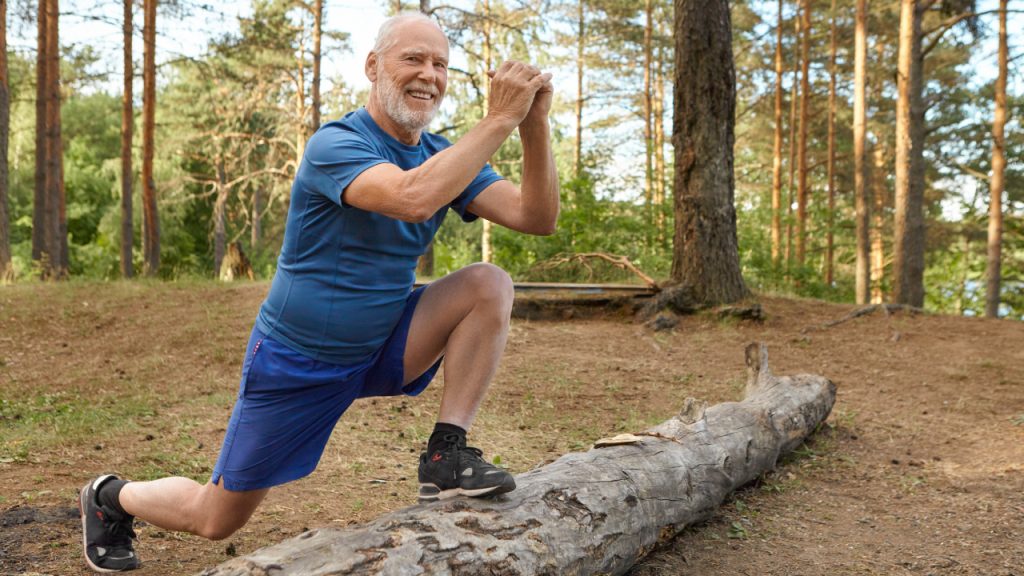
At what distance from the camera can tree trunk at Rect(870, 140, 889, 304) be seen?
78.0ft

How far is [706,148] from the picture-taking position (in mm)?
8875

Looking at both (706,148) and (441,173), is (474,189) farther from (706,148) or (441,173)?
(706,148)

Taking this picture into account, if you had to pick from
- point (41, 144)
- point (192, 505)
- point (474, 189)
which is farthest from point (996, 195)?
point (41, 144)

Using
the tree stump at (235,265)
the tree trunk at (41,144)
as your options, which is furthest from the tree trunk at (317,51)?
the tree trunk at (41,144)

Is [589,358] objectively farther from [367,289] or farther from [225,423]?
[367,289]

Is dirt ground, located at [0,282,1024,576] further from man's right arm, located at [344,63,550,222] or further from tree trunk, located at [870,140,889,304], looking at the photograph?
tree trunk, located at [870,140,889,304]

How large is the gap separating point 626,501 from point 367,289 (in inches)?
50.7

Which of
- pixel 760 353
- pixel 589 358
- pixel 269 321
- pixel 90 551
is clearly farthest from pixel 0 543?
pixel 589 358

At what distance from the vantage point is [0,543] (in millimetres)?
3219

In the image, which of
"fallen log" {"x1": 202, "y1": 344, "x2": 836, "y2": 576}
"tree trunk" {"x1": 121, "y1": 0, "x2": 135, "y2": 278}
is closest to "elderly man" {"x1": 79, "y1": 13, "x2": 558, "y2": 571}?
"fallen log" {"x1": 202, "y1": 344, "x2": 836, "y2": 576}

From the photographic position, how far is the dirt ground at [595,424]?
3432 mm

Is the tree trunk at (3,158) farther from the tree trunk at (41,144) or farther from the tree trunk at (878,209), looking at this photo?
the tree trunk at (878,209)

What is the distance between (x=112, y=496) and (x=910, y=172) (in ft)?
44.7

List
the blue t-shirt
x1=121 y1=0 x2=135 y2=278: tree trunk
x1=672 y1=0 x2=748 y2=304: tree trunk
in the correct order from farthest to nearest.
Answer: x1=121 y1=0 x2=135 y2=278: tree trunk, x1=672 y1=0 x2=748 y2=304: tree trunk, the blue t-shirt
